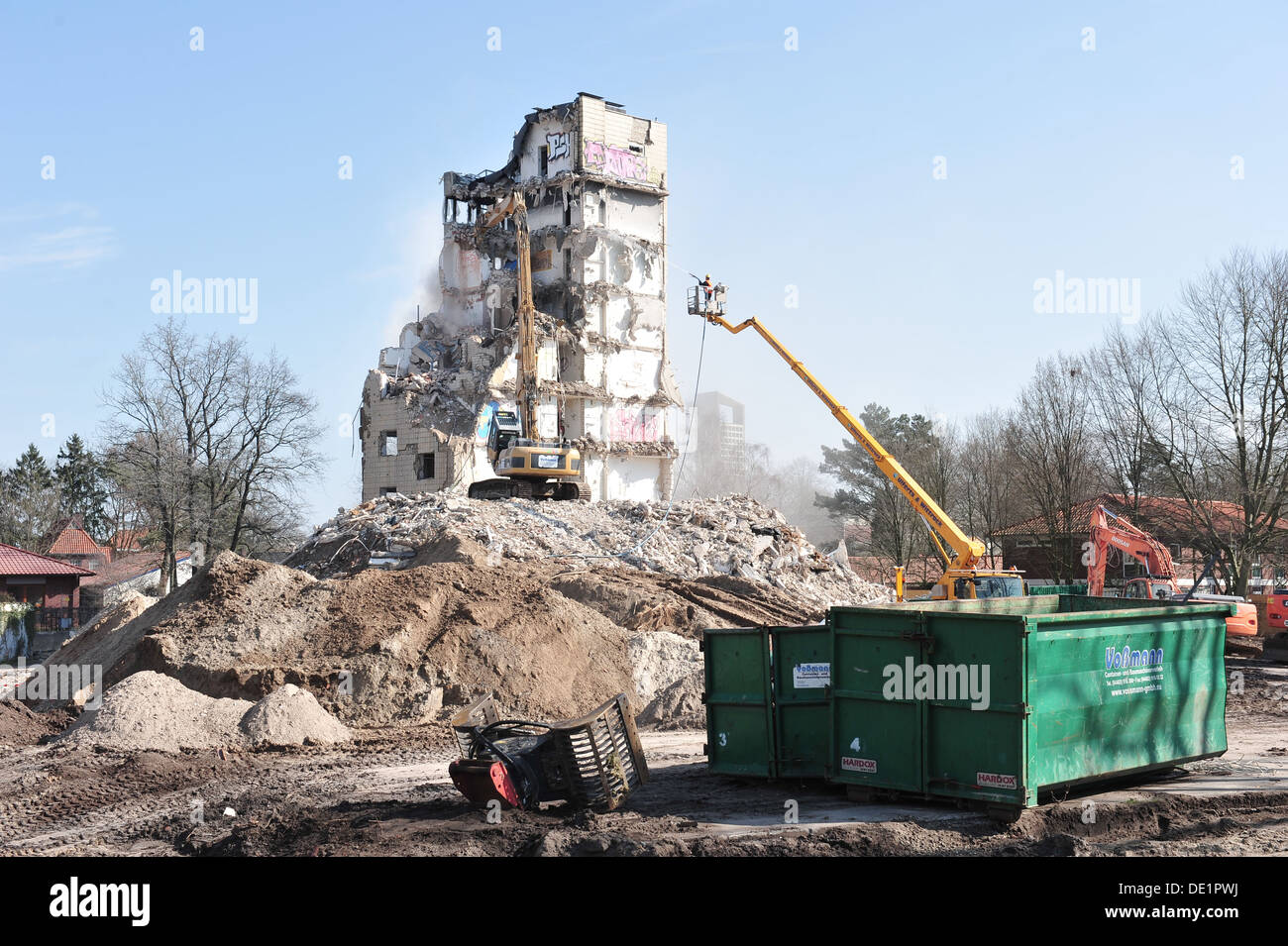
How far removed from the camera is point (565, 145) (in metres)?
52.6

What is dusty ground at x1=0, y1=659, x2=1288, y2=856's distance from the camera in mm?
9148

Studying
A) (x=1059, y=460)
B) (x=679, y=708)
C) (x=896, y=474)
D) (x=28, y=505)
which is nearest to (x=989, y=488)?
(x=1059, y=460)

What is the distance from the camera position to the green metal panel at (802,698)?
11.0 m

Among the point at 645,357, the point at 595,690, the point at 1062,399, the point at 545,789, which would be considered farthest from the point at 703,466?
the point at 545,789

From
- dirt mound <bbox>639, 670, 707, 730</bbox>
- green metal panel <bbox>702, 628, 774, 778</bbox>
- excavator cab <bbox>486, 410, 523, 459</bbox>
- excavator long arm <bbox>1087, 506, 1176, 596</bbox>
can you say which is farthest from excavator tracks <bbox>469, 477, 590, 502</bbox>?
green metal panel <bbox>702, 628, 774, 778</bbox>

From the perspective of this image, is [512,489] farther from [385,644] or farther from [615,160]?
[615,160]

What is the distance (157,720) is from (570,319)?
39.9 m

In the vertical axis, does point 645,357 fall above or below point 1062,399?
above

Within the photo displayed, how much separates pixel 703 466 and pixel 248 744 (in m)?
114

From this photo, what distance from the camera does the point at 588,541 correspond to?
31.6m

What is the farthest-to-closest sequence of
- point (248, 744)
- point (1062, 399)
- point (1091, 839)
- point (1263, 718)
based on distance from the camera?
point (1062, 399)
point (1263, 718)
point (248, 744)
point (1091, 839)

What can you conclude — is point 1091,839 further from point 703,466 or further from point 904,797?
point 703,466

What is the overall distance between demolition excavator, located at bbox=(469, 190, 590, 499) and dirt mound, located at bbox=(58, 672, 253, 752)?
18.8 m
